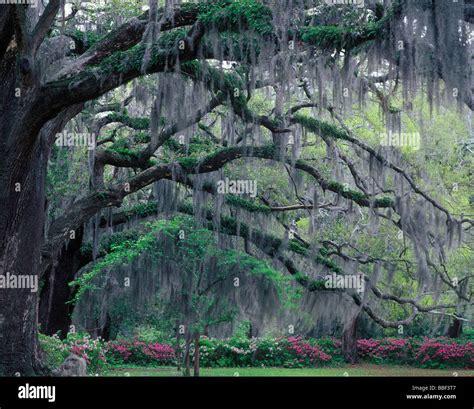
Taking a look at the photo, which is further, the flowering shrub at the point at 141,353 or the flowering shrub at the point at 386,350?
the flowering shrub at the point at 386,350

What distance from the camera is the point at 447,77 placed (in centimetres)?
849

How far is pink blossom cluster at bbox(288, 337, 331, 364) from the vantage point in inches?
1008

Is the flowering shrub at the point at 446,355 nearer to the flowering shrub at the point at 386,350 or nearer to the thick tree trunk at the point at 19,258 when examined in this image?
the flowering shrub at the point at 386,350

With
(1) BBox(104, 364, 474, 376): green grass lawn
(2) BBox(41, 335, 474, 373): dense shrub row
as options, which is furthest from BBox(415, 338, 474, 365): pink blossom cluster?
(1) BBox(104, 364, 474, 376): green grass lawn

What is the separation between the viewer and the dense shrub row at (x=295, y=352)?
23.2 metres

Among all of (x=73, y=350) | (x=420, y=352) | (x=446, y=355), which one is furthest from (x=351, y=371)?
(x=73, y=350)

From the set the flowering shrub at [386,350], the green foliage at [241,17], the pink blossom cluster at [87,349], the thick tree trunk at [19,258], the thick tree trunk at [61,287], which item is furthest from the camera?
the flowering shrub at [386,350]

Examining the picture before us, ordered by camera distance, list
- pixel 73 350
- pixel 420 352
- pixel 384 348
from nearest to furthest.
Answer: pixel 73 350 → pixel 420 352 → pixel 384 348

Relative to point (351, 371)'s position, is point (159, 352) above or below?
above

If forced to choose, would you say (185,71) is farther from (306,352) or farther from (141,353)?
(306,352)

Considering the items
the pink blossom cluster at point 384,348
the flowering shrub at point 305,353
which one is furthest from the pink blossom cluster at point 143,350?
the pink blossom cluster at point 384,348

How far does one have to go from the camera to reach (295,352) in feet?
83.8

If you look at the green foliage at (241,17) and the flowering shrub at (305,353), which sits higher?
the green foliage at (241,17)

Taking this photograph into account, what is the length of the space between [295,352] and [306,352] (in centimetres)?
55
